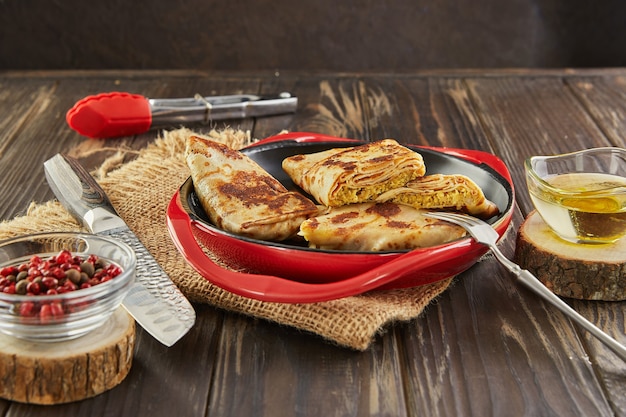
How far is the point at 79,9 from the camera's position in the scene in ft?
10.8

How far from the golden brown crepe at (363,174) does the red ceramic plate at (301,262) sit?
0.39 ft

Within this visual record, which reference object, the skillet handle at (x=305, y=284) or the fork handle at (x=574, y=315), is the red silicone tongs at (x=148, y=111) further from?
the fork handle at (x=574, y=315)

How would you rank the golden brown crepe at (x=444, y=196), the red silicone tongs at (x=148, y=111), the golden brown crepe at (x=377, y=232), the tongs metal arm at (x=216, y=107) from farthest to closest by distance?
the tongs metal arm at (x=216, y=107) < the red silicone tongs at (x=148, y=111) < the golden brown crepe at (x=444, y=196) < the golden brown crepe at (x=377, y=232)

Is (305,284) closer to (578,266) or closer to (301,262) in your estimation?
(301,262)

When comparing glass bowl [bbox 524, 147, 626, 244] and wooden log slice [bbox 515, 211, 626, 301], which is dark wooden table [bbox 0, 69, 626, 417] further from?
glass bowl [bbox 524, 147, 626, 244]

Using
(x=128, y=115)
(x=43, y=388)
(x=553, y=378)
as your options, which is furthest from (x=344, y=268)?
(x=128, y=115)

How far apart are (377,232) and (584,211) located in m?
0.37

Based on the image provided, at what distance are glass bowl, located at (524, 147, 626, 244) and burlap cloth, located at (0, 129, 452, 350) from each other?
236mm

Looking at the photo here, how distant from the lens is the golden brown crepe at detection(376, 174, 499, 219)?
144 cm

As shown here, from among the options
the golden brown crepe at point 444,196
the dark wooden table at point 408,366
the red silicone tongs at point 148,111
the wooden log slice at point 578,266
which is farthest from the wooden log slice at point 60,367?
the red silicone tongs at point 148,111

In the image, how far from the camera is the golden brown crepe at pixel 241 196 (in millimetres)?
1388

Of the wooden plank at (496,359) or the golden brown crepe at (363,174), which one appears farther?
the golden brown crepe at (363,174)

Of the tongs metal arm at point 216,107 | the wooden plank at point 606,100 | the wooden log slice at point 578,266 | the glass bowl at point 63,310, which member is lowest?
the wooden plank at point 606,100

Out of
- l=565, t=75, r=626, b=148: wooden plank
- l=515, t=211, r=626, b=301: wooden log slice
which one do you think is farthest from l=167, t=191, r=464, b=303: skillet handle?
l=565, t=75, r=626, b=148: wooden plank
